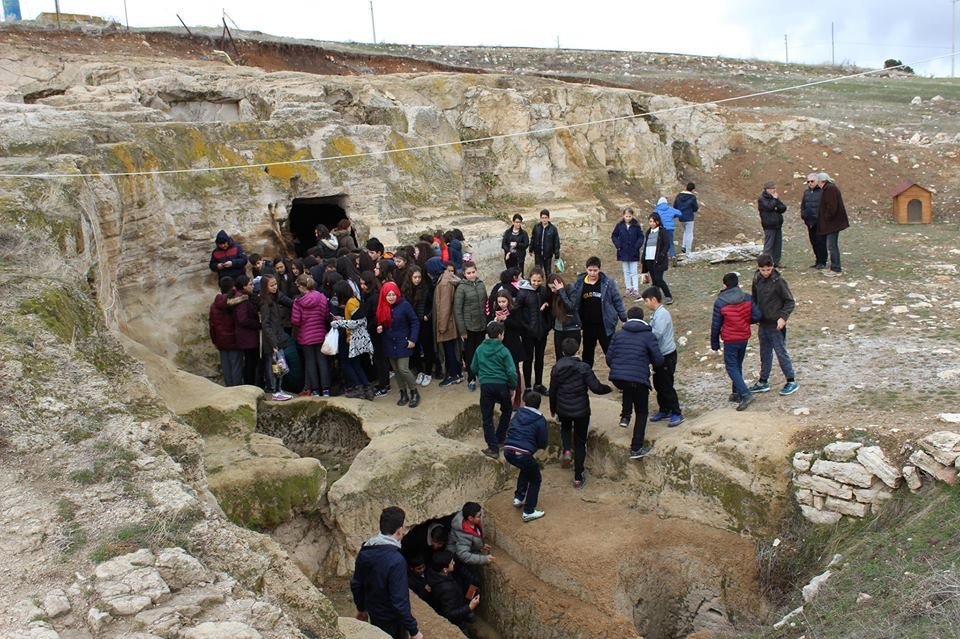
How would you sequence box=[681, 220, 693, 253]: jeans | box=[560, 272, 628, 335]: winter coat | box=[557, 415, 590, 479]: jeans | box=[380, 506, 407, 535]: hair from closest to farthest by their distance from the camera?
box=[380, 506, 407, 535]: hair
box=[557, 415, 590, 479]: jeans
box=[560, 272, 628, 335]: winter coat
box=[681, 220, 693, 253]: jeans

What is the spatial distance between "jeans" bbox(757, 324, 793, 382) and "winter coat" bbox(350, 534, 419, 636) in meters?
4.74

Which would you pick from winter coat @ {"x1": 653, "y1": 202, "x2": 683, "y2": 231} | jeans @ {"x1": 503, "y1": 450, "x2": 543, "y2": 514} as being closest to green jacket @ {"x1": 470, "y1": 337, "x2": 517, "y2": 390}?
jeans @ {"x1": 503, "y1": 450, "x2": 543, "y2": 514}

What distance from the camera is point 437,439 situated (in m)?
9.64

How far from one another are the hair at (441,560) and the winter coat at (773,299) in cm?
409

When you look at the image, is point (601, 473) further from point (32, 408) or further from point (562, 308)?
point (32, 408)

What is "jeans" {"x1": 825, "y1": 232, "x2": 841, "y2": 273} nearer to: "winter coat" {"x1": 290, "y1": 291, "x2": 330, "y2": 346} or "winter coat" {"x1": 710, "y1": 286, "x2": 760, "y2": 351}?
"winter coat" {"x1": 710, "y1": 286, "x2": 760, "y2": 351}

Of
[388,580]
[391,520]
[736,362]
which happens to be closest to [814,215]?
[736,362]

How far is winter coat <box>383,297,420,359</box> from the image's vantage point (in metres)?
10.4

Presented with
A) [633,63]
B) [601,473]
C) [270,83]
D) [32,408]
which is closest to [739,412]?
[601,473]

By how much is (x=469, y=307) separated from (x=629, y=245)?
3793 mm

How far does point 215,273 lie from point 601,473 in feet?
20.3

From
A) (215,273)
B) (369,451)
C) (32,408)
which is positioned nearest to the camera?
(32,408)

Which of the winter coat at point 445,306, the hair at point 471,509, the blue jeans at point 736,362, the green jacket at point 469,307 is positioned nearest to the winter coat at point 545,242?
the winter coat at point 445,306

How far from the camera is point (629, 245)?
13.2m
